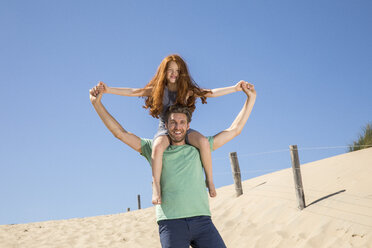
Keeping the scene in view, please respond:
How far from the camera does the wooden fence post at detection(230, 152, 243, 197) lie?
32.1ft

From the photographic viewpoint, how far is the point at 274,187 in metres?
9.12

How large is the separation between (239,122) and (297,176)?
5.53m

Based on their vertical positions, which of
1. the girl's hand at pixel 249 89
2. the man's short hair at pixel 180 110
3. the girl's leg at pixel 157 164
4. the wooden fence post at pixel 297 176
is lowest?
the wooden fence post at pixel 297 176

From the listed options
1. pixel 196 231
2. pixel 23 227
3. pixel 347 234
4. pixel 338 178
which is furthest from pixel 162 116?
pixel 23 227

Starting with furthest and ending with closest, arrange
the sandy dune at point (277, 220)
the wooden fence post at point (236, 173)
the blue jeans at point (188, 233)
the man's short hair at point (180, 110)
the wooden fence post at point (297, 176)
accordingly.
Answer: the wooden fence post at point (236, 173)
the wooden fence post at point (297, 176)
the sandy dune at point (277, 220)
the man's short hair at point (180, 110)
the blue jeans at point (188, 233)

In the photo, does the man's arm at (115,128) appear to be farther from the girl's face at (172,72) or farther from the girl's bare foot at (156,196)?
the girl's face at (172,72)

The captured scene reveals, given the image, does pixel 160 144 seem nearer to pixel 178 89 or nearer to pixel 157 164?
pixel 157 164

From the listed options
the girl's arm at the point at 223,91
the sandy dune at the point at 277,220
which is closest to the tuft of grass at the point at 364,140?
the sandy dune at the point at 277,220

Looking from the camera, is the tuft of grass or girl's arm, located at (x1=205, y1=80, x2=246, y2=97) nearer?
girl's arm, located at (x1=205, y1=80, x2=246, y2=97)

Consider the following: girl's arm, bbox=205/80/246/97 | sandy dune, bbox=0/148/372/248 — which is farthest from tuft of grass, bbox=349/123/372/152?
girl's arm, bbox=205/80/246/97

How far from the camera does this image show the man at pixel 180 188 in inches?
91.5

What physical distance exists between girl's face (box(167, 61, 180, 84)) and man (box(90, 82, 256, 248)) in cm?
38

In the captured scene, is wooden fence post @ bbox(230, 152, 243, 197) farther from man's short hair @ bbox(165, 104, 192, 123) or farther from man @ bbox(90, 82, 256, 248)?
man's short hair @ bbox(165, 104, 192, 123)

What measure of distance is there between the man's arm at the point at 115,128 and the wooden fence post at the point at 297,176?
5803mm
